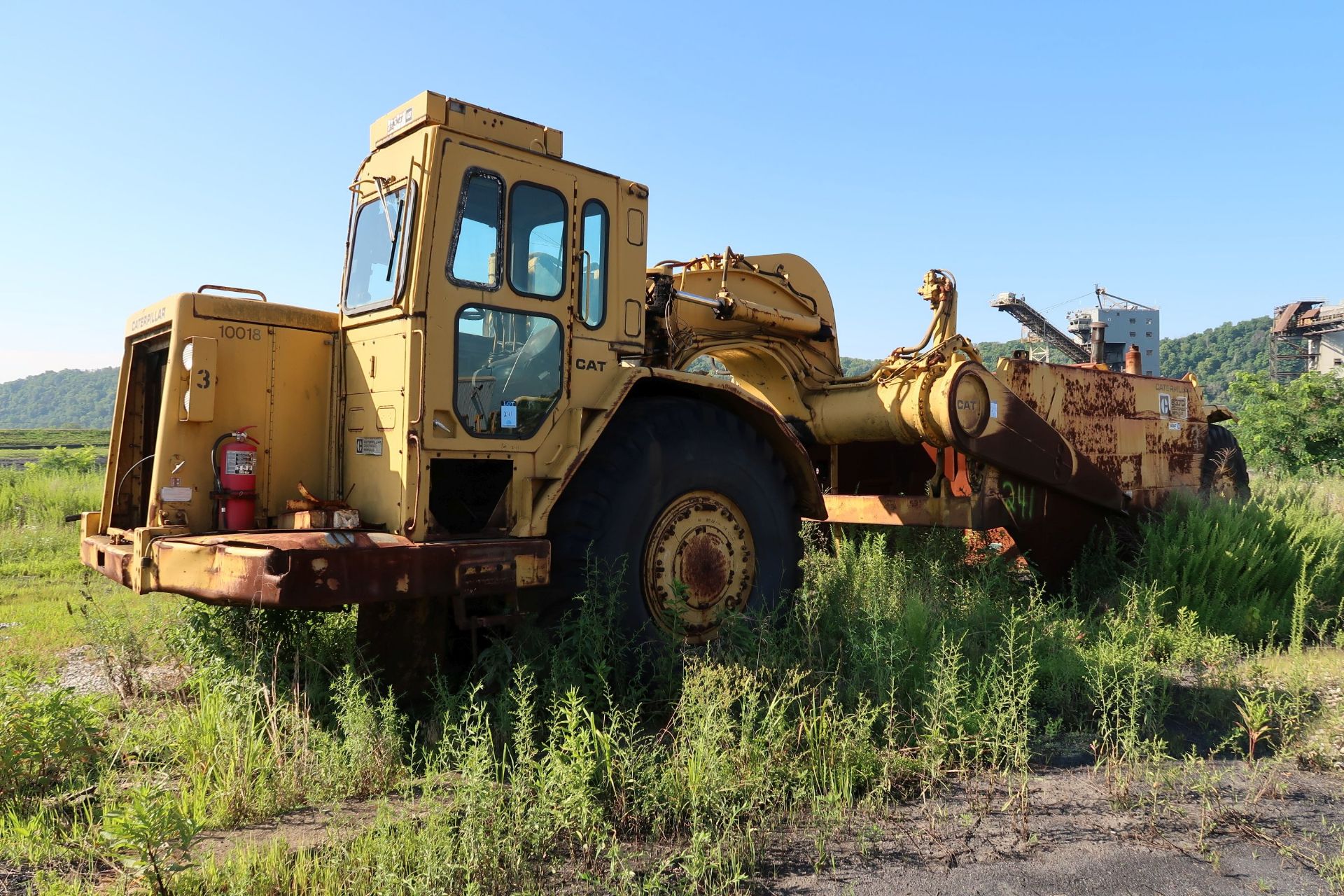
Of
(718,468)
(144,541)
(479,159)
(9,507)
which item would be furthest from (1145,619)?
(9,507)

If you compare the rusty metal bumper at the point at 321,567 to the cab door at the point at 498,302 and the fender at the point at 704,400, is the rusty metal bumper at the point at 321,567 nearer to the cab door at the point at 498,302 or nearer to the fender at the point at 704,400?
the fender at the point at 704,400

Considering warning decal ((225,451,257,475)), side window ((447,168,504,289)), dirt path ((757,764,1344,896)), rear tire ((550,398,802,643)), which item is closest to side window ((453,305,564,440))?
side window ((447,168,504,289))

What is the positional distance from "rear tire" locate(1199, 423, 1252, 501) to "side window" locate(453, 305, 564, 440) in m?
7.81

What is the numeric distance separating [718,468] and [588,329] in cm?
107

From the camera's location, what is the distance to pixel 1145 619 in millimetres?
6672

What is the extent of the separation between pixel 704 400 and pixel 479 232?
1609 millimetres

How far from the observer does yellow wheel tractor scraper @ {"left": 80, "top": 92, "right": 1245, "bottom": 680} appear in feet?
13.7

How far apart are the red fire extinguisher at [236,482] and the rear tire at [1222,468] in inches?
357

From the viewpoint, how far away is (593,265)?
4.93 metres

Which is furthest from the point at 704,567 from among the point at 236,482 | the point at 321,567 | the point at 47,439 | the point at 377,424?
the point at 47,439

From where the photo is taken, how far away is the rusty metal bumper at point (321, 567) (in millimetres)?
3598

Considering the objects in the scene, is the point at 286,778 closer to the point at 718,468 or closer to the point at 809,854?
the point at 809,854

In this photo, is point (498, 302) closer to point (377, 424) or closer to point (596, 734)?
point (377, 424)

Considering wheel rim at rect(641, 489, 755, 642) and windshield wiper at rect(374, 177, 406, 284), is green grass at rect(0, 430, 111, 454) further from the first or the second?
wheel rim at rect(641, 489, 755, 642)
